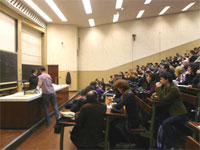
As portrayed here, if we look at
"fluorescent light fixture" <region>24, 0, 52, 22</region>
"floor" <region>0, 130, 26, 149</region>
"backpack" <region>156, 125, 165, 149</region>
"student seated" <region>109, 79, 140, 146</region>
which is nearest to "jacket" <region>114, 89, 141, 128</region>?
"student seated" <region>109, 79, 140, 146</region>

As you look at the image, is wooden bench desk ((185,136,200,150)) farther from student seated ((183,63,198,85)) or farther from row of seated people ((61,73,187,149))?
student seated ((183,63,198,85))

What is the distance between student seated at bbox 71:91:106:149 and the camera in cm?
215

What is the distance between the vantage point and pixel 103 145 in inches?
91.8

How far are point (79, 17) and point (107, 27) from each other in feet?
9.10

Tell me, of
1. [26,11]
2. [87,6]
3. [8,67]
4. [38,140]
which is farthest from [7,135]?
[87,6]

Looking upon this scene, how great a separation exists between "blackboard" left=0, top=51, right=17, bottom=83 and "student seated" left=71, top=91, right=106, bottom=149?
16.1 ft

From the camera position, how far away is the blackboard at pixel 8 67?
5.66 meters

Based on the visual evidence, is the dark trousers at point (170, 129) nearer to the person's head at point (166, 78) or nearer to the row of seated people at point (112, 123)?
the row of seated people at point (112, 123)

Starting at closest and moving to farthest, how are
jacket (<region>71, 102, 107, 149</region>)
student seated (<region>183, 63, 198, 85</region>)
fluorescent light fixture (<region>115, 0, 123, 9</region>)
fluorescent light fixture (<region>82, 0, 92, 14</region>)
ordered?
jacket (<region>71, 102, 107, 149</region>)
student seated (<region>183, 63, 198, 85</region>)
fluorescent light fixture (<region>82, 0, 92, 14</region>)
fluorescent light fixture (<region>115, 0, 123, 9</region>)

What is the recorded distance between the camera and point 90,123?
217 cm

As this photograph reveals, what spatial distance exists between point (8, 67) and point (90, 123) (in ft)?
17.9

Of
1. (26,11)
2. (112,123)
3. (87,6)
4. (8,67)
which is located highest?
(87,6)

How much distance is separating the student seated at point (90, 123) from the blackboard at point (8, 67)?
16.1 ft

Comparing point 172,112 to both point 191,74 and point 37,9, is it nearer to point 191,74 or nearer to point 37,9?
point 191,74
